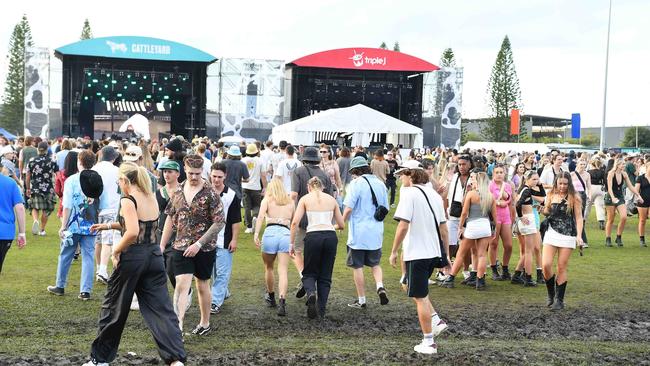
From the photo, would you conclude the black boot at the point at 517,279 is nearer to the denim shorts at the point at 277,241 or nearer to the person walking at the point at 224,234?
the denim shorts at the point at 277,241

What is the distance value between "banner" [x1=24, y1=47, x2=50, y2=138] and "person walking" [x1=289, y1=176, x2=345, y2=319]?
34689 millimetres

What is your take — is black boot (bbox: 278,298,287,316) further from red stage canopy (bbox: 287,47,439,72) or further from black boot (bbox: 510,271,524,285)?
red stage canopy (bbox: 287,47,439,72)

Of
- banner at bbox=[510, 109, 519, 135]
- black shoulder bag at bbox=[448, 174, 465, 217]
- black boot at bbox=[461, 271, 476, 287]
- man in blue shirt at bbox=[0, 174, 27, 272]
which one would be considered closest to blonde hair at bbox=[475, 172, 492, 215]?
black shoulder bag at bbox=[448, 174, 465, 217]

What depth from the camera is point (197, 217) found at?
23.7 ft

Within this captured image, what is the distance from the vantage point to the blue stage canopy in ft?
134

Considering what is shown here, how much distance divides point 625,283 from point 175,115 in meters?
38.1

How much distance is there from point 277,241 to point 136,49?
34.8m

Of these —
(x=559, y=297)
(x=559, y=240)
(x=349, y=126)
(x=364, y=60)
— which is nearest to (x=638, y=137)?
(x=364, y=60)

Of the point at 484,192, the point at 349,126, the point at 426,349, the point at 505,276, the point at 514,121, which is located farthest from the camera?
the point at 514,121

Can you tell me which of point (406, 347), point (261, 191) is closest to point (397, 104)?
point (261, 191)

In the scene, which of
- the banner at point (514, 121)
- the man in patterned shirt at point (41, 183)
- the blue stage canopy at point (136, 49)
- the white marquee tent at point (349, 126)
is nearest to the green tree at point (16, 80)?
the blue stage canopy at point (136, 49)

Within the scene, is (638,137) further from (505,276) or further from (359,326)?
(359,326)

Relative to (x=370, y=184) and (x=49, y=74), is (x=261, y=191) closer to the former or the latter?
(x=370, y=184)

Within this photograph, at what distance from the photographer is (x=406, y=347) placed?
7.40 m
